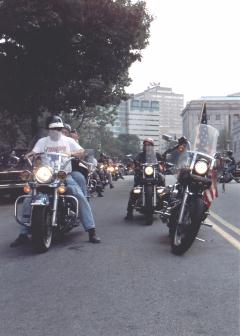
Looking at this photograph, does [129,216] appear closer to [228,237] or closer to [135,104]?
[228,237]

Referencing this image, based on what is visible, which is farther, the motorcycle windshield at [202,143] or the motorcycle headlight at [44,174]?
the motorcycle windshield at [202,143]

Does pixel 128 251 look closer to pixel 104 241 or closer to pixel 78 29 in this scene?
pixel 104 241

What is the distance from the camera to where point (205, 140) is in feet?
23.2

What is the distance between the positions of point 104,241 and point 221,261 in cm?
205

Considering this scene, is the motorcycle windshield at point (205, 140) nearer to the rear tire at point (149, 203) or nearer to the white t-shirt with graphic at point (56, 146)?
the white t-shirt with graphic at point (56, 146)

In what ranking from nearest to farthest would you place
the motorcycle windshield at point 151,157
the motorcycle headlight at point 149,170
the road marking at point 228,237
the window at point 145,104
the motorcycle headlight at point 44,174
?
the motorcycle headlight at point 44,174
the road marking at point 228,237
the motorcycle headlight at point 149,170
the motorcycle windshield at point 151,157
the window at point 145,104

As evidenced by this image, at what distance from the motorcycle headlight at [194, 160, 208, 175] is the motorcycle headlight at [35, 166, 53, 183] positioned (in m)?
1.77

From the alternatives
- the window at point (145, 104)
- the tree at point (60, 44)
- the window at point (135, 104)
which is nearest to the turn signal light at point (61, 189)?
the tree at point (60, 44)

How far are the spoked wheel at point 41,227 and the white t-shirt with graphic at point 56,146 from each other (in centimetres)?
84

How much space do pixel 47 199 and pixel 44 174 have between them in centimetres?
32

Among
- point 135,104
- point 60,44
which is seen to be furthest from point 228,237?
point 135,104

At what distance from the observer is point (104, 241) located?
7.73m

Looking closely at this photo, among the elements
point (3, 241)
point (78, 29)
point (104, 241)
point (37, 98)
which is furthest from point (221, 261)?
point (37, 98)

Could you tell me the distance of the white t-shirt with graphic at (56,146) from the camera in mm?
7347
